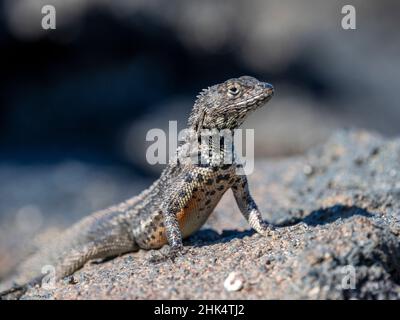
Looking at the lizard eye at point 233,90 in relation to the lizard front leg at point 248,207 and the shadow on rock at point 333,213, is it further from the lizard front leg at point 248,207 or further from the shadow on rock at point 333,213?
the shadow on rock at point 333,213

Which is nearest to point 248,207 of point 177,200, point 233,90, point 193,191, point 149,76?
point 193,191

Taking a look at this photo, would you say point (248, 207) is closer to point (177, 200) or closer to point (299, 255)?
point (177, 200)

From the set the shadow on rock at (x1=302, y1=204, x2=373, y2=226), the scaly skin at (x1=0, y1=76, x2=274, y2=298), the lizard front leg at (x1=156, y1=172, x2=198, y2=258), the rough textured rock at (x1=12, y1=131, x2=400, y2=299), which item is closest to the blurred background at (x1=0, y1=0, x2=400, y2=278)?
the rough textured rock at (x1=12, y1=131, x2=400, y2=299)

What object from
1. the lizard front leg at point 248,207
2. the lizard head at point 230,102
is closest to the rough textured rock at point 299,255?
the lizard front leg at point 248,207

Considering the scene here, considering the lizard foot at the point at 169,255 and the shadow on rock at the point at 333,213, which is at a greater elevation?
the shadow on rock at the point at 333,213

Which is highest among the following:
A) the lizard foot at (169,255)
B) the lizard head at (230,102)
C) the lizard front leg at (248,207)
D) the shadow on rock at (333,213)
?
the lizard head at (230,102)
